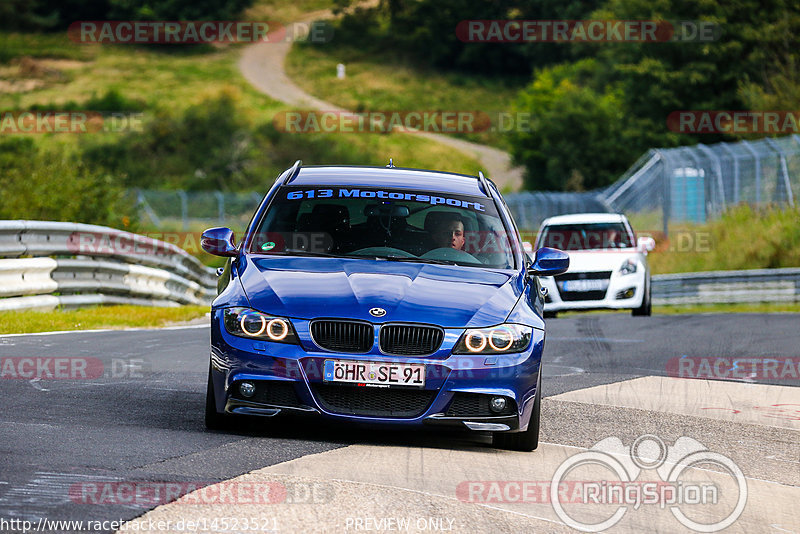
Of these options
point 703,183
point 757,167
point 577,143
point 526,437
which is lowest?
point 526,437

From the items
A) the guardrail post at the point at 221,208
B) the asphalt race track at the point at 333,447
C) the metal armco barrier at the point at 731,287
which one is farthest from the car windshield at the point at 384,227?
the guardrail post at the point at 221,208

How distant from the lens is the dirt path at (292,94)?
91.1m

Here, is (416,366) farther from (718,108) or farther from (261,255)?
(718,108)

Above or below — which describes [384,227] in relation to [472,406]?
above

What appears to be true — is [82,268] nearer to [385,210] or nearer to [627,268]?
[627,268]

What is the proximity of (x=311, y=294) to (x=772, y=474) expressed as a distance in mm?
2636

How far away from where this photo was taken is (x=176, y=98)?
4013 inches

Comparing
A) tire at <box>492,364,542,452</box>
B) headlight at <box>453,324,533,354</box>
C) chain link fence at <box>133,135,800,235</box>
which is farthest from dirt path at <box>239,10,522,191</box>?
headlight at <box>453,324,533,354</box>

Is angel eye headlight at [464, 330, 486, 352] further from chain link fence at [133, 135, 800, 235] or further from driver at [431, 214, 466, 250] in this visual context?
chain link fence at [133, 135, 800, 235]

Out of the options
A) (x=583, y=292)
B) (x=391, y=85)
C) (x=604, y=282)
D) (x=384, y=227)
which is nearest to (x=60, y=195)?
(x=583, y=292)

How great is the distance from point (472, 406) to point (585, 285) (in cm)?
1359

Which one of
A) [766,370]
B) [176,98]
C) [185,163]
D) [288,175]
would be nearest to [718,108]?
[185,163]

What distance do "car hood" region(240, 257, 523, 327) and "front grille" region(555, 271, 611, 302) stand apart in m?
12.7

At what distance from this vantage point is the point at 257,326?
23.3 feet
